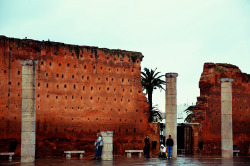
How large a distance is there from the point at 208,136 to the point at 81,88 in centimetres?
940

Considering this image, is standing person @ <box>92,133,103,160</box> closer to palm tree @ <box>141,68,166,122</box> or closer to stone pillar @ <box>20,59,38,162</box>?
stone pillar @ <box>20,59,38,162</box>

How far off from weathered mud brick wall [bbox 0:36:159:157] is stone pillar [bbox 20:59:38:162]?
433 cm

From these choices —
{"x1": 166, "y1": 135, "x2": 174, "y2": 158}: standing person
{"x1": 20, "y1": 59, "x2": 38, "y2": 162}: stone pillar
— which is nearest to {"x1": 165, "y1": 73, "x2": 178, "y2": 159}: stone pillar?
{"x1": 166, "y1": 135, "x2": 174, "y2": 158}: standing person

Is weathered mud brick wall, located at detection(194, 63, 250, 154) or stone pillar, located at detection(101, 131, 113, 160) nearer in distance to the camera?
stone pillar, located at detection(101, 131, 113, 160)

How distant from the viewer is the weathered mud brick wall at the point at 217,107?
3262 cm

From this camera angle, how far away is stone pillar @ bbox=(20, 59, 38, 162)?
2228 centimetres

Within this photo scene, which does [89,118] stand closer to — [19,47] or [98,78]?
[98,78]

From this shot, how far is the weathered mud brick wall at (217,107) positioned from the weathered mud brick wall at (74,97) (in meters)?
3.96

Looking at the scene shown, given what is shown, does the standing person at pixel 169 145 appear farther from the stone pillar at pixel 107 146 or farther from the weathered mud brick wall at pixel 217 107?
the weathered mud brick wall at pixel 217 107

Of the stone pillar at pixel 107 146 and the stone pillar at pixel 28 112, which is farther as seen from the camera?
the stone pillar at pixel 107 146

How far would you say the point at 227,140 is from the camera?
89.0 ft

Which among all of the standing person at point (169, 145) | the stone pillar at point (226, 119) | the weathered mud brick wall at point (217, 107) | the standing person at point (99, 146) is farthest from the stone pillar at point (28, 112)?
the weathered mud brick wall at point (217, 107)

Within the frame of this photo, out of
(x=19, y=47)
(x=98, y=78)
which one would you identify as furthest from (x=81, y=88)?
(x=19, y=47)

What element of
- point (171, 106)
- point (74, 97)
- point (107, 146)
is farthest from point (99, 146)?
point (74, 97)
